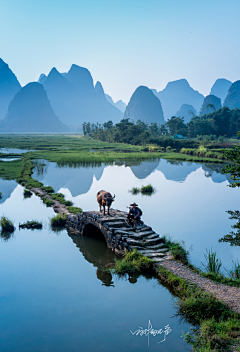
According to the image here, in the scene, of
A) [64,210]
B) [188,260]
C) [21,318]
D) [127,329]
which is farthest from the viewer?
[64,210]

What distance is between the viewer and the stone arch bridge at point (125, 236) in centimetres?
846

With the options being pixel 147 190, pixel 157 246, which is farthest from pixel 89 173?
pixel 157 246

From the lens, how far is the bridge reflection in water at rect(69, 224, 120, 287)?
820 centimetres

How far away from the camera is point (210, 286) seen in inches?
263

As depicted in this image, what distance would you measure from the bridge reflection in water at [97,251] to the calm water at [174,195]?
8.00ft

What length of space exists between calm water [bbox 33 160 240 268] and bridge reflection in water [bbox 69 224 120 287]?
8.00 feet

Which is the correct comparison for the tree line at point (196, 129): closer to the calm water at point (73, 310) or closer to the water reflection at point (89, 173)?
the water reflection at point (89, 173)

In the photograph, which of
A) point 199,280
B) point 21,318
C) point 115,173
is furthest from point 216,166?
point 21,318

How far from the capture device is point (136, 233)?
907 centimetres

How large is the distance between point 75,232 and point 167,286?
17.4 ft

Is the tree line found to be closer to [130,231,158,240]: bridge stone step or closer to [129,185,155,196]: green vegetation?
[129,185,155,196]: green vegetation

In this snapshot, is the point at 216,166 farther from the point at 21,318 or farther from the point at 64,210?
the point at 21,318

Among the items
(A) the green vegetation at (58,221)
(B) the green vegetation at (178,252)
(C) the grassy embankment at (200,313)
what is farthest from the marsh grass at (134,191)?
(C) the grassy embankment at (200,313)

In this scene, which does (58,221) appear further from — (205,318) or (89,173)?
(89,173)
